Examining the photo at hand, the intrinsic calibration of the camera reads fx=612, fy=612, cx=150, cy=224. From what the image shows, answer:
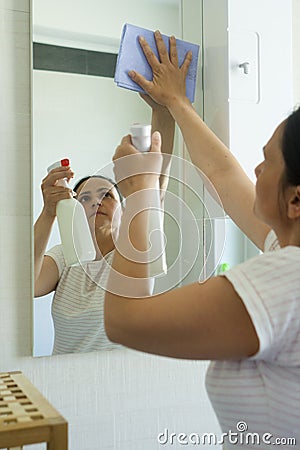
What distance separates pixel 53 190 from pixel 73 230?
9cm

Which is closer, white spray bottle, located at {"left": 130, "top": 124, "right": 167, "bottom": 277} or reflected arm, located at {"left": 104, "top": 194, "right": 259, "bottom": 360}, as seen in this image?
reflected arm, located at {"left": 104, "top": 194, "right": 259, "bottom": 360}

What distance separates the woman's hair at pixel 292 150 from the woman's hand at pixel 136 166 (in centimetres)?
23

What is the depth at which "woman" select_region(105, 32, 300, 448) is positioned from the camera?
0.68m

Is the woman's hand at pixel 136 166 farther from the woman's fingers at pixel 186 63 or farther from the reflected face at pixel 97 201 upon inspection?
the woman's fingers at pixel 186 63

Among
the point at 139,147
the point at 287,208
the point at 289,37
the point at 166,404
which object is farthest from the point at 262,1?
the point at 166,404

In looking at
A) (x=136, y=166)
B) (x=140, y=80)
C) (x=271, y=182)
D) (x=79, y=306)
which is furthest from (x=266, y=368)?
(x=140, y=80)

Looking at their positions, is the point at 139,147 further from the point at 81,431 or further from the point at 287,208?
the point at 81,431

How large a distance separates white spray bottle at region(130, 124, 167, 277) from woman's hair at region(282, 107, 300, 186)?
0.91 feet

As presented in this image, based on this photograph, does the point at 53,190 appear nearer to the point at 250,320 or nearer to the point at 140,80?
the point at 140,80

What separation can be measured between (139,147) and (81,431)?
577 millimetres

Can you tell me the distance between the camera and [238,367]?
0.78 m

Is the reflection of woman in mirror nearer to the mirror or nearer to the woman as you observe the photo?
the mirror

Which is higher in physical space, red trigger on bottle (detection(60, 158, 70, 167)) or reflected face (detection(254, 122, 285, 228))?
red trigger on bottle (detection(60, 158, 70, 167))

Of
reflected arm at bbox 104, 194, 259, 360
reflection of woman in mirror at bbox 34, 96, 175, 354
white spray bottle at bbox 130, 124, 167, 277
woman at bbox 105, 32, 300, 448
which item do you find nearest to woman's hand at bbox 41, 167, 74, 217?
reflection of woman in mirror at bbox 34, 96, 175, 354
